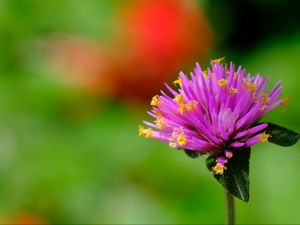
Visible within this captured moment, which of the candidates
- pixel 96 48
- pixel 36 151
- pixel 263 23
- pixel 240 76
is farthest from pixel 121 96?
pixel 240 76

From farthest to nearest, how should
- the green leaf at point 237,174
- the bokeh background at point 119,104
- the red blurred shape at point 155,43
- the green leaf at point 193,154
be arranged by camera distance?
the red blurred shape at point 155,43, the bokeh background at point 119,104, the green leaf at point 193,154, the green leaf at point 237,174

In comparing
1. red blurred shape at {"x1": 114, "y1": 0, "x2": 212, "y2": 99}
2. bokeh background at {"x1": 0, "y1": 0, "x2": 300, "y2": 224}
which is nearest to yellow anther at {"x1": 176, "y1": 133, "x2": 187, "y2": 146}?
bokeh background at {"x1": 0, "y1": 0, "x2": 300, "y2": 224}

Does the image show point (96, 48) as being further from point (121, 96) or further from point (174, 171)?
point (174, 171)

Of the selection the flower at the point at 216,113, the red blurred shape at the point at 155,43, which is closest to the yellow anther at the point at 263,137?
the flower at the point at 216,113

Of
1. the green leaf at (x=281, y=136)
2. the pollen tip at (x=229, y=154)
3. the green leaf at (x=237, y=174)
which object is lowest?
the green leaf at (x=237, y=174)

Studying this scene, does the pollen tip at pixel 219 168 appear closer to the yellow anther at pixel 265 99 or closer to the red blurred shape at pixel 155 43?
the yellow anther at pixel 265 99
